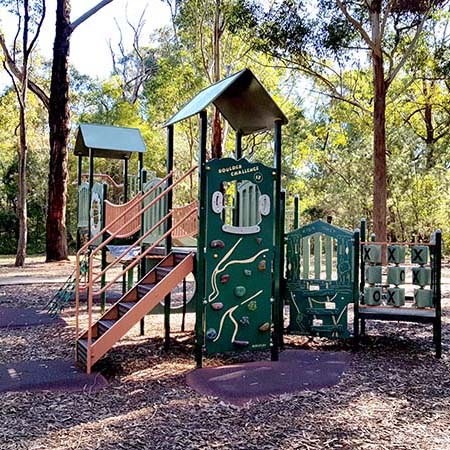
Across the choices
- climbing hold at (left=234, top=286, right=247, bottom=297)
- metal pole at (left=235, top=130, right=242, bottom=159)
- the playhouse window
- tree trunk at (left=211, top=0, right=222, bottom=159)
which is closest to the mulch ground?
climbing hold at (left=234, top=286, right=247, bottom=297)

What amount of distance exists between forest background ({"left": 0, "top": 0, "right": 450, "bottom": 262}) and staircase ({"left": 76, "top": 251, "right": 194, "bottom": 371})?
9.48m

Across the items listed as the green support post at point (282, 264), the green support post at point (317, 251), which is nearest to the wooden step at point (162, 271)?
the green support post at point (282, 264)

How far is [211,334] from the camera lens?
4906 millimetres

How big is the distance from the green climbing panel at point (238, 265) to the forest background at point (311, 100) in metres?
9.21

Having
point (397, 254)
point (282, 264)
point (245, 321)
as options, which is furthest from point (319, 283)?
point (245, 321)

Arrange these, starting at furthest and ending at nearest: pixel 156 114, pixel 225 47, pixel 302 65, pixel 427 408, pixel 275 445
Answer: pixel 156 114 → pixel 225 47 → pixel 302 65 → pixel 427 408 → pixel 275 445

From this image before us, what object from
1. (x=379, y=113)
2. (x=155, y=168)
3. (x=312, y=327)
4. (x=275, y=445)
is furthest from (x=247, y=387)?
(x=155, y=168)

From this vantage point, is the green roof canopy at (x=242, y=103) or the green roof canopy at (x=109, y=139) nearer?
the green roof canopy at (x=242, y=103)

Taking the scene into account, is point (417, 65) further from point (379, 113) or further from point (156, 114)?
point (156, 114)

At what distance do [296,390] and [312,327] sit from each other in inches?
61.8

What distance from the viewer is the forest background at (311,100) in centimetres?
1462

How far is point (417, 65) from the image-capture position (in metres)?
15.9

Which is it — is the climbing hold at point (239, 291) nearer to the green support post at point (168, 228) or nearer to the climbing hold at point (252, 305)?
the climbing hold at point (252, 305)

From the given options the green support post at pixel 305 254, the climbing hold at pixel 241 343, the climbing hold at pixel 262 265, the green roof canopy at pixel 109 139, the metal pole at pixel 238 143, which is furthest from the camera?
the green roof canopy at pixel 109 139
